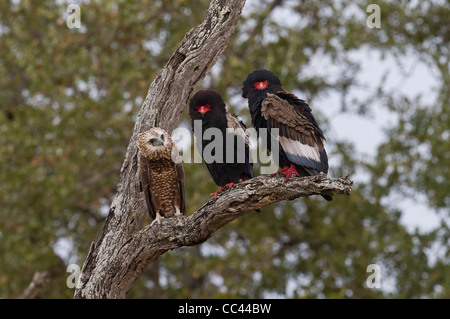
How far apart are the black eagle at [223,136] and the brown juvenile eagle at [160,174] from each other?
43 cm

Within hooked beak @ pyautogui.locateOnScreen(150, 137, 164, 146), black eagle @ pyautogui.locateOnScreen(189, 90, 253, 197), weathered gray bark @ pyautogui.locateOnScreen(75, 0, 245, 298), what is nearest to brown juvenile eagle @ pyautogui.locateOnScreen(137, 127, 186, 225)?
hooked beak @ pyautogui.locateOnScreen(150, 137, 164, 146)

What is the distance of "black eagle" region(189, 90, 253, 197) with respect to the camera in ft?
21.0

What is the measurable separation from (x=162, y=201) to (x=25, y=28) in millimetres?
7372

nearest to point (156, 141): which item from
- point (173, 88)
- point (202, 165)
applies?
point (173, 88)

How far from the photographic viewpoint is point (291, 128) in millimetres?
5957

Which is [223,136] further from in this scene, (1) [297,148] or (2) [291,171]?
(2) [291,171]

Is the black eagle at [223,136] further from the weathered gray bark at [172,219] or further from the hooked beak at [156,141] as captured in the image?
the hooked beak at [156,141]

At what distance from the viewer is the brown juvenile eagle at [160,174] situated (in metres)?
5.80

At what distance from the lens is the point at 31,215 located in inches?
429

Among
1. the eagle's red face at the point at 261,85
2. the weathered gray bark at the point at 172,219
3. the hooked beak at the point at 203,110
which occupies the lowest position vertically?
the weathered gray bark at the point at 172,219

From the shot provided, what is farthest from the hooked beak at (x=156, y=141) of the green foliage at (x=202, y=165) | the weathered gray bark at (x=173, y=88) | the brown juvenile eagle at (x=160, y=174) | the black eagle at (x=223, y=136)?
the green foliage at (x=202, y=165)

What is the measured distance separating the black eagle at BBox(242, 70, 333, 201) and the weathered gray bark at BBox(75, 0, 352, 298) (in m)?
0.56

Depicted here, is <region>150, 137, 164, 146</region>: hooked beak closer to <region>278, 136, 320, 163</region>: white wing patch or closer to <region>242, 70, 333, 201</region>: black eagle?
<region>242, 70, 333, 201</region>: black eagle
